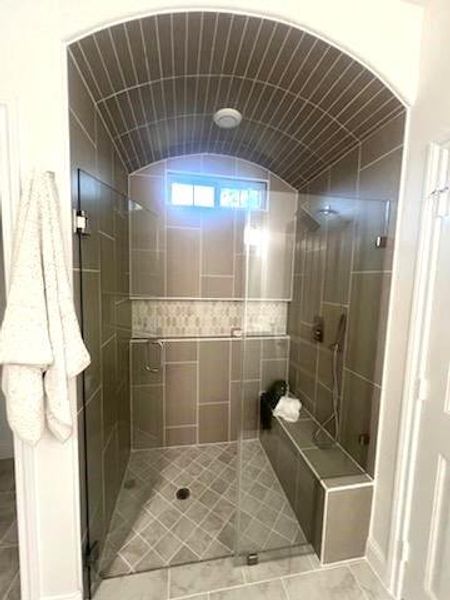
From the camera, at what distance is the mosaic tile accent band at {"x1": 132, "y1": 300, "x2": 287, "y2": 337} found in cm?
250

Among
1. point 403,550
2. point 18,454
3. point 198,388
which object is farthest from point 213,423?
point 18,454

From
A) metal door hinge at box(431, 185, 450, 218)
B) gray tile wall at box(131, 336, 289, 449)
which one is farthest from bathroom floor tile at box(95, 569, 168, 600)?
metal door hinge at box(431, 185, 450, 218)

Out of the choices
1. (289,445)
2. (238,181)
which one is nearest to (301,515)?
(289,445)

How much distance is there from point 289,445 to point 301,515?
387mm

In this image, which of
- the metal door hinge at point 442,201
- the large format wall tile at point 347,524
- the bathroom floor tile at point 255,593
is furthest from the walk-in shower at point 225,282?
the metal door hinge at point 442,201

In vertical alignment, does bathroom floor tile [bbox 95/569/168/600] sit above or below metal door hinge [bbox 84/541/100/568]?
below

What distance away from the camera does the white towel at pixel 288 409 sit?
2248 millimetres

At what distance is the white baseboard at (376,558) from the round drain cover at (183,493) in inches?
44.4

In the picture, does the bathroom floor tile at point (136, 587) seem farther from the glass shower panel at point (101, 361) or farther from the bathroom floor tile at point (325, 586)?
the bathroom floor tile at point (325, 586)

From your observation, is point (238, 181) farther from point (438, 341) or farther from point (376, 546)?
point (376, 546)

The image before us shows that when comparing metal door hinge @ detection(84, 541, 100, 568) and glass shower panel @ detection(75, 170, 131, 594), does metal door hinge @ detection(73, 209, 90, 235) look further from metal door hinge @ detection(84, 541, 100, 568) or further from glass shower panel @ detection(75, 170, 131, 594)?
metal door hinge @ detection(84, 541, 100, 568)

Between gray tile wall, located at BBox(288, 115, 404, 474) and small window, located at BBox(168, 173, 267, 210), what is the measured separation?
396mm

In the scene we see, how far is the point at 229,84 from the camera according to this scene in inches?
60.5

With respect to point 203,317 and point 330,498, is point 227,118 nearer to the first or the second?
point 203,317
